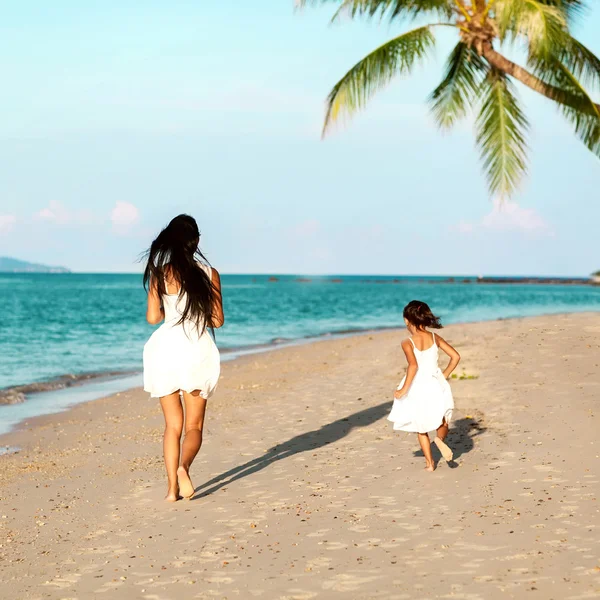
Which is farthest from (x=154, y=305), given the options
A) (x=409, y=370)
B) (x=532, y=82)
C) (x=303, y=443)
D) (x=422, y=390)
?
(x=532, y=82)

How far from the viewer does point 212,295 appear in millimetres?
5848

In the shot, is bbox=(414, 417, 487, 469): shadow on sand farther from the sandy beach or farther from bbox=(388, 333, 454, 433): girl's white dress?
bbox=(388, 333, 454, 433): girl's white dress

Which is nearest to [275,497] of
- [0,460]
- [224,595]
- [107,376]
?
[224,595]

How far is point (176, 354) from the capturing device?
5848 millimetres

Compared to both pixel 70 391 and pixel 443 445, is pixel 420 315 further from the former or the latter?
pixel 70 391

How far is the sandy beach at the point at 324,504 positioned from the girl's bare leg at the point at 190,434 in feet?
0.64

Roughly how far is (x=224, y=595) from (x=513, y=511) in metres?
2.24

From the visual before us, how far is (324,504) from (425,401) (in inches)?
53.4

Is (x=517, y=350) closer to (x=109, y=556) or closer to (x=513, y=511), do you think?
(x=513, y=511)

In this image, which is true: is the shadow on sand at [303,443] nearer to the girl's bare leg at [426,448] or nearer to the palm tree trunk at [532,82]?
the girl's bare leg at [426,448]

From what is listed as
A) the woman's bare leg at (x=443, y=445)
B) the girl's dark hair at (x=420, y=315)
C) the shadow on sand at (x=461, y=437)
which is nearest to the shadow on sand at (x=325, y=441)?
the shadow on sand at (x=461, y=437)

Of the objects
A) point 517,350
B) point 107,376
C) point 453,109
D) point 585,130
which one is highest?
point 453,109

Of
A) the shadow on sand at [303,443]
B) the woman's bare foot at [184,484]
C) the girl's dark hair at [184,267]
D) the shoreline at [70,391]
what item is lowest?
the shoreline at [70,391]

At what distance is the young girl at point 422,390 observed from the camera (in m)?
6.69
